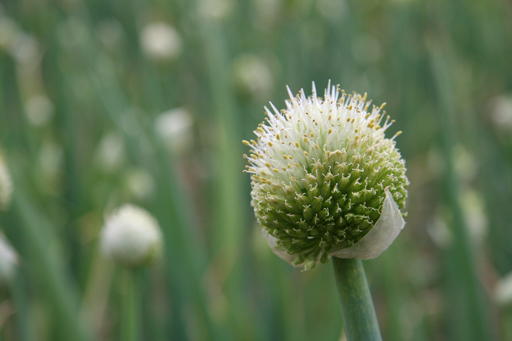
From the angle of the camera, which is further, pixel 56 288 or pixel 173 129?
pixel 173 129

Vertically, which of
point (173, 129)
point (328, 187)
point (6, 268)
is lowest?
point (328, 187)

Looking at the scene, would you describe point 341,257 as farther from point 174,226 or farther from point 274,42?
point 274,42

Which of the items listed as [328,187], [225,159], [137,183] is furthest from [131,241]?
[137,183]

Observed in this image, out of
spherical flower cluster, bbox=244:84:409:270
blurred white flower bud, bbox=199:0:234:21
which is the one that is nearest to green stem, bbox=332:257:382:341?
spherical flower cluster, bbox=244:84:409:270

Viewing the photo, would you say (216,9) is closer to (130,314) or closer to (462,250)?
(462,250)

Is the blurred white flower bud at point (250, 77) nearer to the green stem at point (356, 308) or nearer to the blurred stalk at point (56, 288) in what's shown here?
the blurred stalk at point (56, 288)

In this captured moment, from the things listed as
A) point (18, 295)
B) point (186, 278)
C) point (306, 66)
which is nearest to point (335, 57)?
point (306, 66)

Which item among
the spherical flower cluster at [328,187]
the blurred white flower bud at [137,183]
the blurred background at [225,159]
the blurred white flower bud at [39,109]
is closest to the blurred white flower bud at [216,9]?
the blurred background at [225,159]
